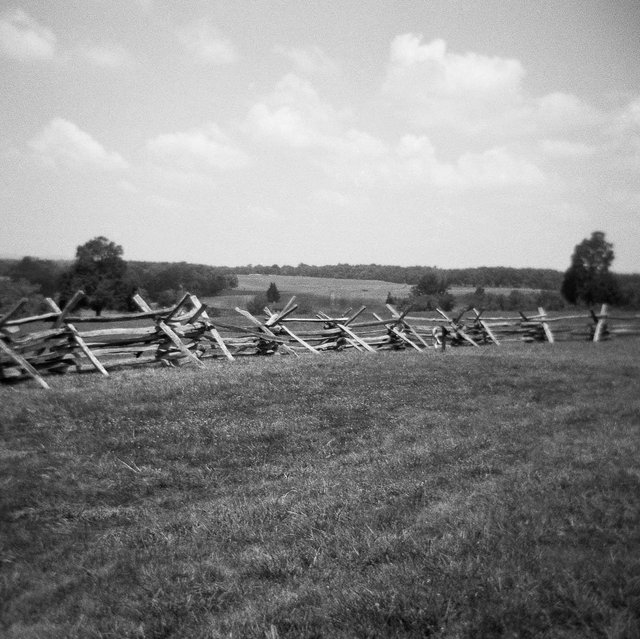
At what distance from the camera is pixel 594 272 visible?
14367mm

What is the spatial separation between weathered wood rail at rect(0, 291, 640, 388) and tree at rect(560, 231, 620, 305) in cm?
194

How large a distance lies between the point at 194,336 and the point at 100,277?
5153 cm

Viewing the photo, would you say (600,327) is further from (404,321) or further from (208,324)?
(208,324)

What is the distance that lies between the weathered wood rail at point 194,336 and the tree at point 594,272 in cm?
194

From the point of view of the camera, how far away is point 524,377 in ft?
41.1

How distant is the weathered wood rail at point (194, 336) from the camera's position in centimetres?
1265

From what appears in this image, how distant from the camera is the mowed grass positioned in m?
3.24

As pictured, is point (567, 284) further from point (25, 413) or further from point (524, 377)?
point (25, 413)

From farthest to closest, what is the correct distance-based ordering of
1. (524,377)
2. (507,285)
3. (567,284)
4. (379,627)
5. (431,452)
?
(507,285)
(567,284)
(524,377)
(431,452)
(379,627)

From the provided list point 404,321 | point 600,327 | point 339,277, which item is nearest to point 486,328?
point 404,321

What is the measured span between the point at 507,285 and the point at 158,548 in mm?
23954

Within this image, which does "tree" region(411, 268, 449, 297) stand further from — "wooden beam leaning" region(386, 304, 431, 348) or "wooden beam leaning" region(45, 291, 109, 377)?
"wooden beam leaning" region(45, 291, 109, 377)

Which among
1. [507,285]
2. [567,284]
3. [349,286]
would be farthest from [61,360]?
[349,286]

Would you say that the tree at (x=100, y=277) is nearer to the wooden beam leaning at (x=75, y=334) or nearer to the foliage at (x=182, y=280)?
the foliage at (x=182, y=280)
